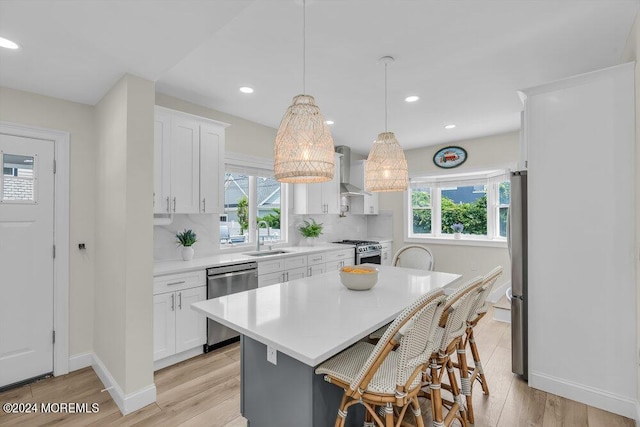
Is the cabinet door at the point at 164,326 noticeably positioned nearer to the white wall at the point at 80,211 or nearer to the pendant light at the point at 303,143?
the white wall at the point at 80,211

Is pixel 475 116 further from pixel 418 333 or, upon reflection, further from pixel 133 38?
pixel 133 38

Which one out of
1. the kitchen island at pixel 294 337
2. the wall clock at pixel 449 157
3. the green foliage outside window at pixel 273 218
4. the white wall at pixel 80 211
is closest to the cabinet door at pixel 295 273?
the green foliage outside window at pixel 273 218

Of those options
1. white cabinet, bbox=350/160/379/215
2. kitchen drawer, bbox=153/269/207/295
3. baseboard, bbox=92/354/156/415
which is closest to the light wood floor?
baseboard, bbox=92/354/156/415

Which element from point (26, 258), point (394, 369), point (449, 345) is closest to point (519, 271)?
point (449, 345)

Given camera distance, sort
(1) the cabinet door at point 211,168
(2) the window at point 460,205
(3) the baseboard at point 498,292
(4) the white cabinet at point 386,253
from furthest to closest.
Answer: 1. (4) the white cabinet at point 386,253
2. (2) the window at point 460,205
3. (3) the baseboard at point 498,292
4. (1) the cabinet door at point 211,168

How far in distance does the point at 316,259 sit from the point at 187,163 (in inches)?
80.6

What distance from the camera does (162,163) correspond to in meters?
2.95

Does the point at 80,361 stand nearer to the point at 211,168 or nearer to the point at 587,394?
the point at 211,168

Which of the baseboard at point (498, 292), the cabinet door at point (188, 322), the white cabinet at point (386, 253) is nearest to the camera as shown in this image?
the cabinet door at point (188, 322)

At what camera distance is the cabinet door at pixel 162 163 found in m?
2.90

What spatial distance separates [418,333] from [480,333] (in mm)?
2701

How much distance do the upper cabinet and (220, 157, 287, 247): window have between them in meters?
0.51

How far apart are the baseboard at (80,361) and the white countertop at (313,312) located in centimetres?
192

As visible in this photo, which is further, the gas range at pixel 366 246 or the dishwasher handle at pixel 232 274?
the gas range at pixel 366 246
